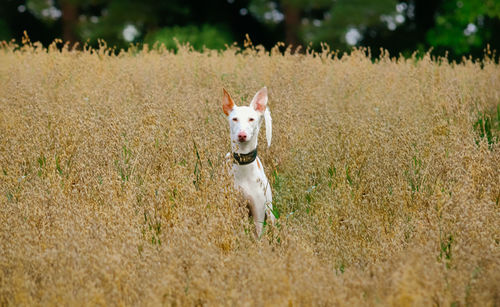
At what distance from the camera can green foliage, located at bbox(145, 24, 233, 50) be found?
14.2 m

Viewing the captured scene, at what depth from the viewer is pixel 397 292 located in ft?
7.01

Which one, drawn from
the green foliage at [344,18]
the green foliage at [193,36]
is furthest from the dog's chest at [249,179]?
the green foliage at [344,18]

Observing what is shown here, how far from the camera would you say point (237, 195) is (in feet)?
10.8

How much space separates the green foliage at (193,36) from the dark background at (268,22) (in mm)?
29

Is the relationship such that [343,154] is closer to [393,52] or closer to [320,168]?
[320,168]

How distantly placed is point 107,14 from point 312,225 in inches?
537

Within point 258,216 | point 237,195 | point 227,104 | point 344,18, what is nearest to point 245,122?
point 227,104

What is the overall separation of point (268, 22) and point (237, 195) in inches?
575

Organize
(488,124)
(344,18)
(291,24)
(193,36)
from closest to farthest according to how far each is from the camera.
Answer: (488,124)
(193,36)
(344,18)
(291,24)

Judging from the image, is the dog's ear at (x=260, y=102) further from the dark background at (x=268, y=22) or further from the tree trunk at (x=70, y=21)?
the tree trunk at (x=70, y=21)

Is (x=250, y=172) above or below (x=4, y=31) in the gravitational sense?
below

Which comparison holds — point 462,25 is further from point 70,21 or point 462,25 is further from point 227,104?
point 227,104

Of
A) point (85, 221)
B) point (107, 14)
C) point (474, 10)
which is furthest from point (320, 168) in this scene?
point (474, 10)

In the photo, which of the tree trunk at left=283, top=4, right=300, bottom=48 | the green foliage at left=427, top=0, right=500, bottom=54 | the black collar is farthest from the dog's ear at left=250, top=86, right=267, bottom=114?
the green foliage at left=427, top=0, right=500, bottom=54
